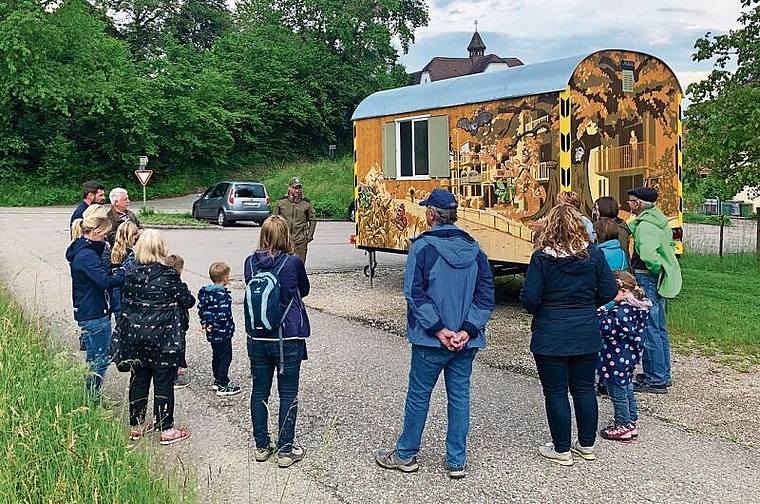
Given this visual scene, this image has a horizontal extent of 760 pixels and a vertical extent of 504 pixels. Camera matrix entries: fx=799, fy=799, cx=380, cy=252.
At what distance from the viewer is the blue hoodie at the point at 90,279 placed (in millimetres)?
6000

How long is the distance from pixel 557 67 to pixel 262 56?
45.8m

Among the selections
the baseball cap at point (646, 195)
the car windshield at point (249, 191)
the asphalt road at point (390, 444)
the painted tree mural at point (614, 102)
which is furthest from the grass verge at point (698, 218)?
the asphalt road at point (390, 444)

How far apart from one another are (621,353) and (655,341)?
1419 millimetres

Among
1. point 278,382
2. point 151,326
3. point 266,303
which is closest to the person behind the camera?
point 266,303

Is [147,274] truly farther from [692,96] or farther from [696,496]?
[692,96]

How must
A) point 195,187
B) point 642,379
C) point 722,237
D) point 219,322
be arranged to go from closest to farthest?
1. point 219,322
2. point 642,379
3. point 722,237
4. point 195,187

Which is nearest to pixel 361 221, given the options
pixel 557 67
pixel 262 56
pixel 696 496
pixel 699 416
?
pixel 557 67

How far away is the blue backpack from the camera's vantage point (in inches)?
197

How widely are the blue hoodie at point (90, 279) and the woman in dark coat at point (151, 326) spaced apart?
0.62 meters

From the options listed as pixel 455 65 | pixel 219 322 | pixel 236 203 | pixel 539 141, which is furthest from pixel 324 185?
pixel 455 65

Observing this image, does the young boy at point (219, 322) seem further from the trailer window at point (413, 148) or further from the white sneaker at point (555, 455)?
the trailer window at point (413, 148)

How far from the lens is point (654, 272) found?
682cm

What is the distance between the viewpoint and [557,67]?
9547 millimetres

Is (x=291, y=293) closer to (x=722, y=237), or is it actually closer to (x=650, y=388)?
(x=650, y=388)
